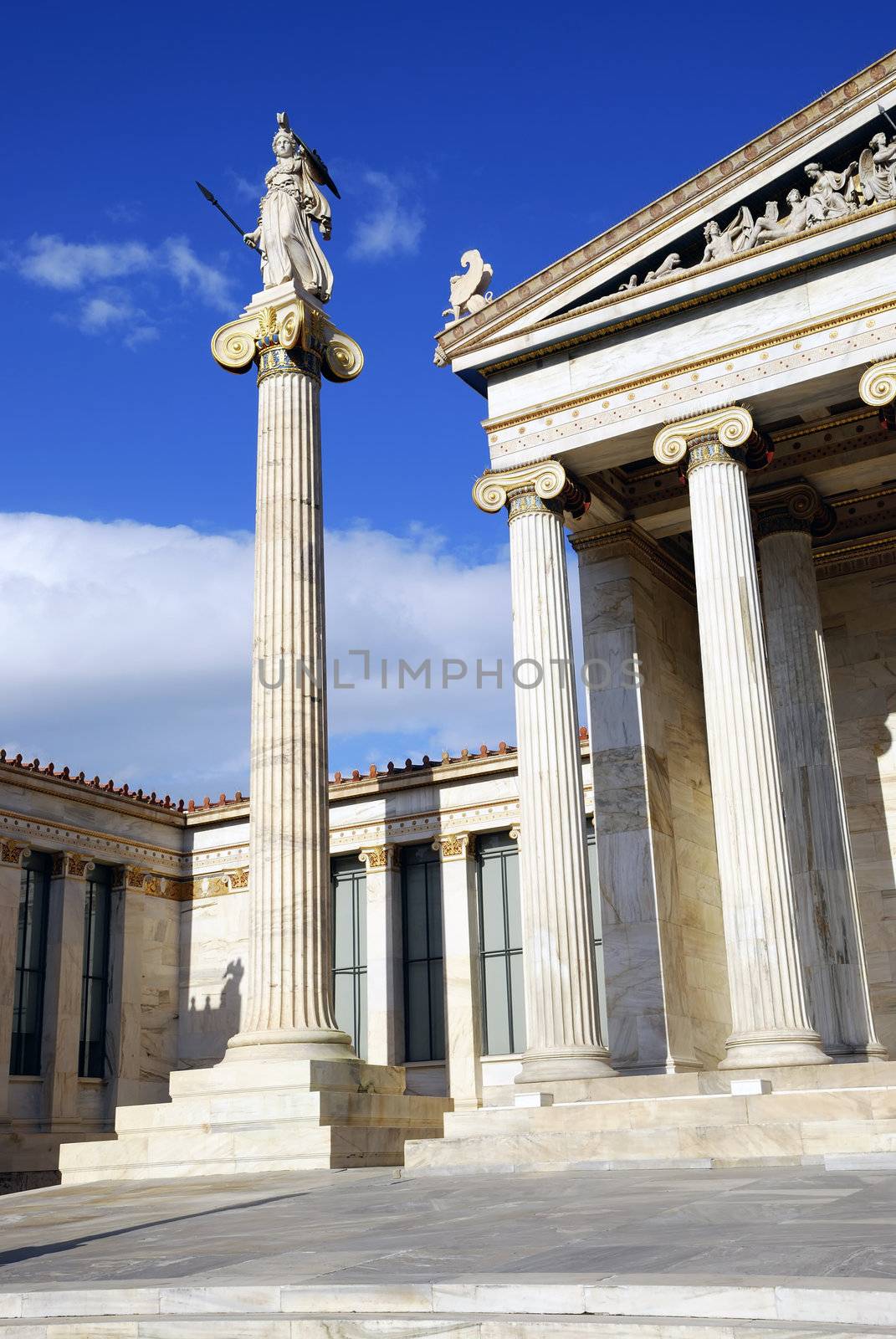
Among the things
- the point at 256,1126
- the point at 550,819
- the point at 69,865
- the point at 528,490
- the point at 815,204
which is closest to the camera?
the point at 256,1126

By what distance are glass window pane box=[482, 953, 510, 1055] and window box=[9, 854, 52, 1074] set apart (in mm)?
13565

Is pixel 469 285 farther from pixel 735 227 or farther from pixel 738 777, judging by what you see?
pixel 738 777

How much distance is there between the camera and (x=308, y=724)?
31.9 m

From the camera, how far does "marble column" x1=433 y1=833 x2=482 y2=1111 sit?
4144 centimetres

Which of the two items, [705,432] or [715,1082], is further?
[705,432]

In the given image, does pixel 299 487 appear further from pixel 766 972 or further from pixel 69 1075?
pixel 69 1075

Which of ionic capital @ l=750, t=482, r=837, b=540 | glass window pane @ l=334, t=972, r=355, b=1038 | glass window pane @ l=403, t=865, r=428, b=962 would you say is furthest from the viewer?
glass window pane @ l=334, t=972, r=355, b=1038

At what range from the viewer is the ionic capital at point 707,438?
101 ft

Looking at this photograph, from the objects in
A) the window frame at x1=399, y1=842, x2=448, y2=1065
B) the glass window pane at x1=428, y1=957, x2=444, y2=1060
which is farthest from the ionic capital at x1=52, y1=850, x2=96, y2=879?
the glass window pane at x1=428, y1=957, x2=444, y2=1060

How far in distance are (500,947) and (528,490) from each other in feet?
53.2

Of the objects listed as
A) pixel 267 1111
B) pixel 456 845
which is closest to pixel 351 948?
pixel 456 845

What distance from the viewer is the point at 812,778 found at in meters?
33.6

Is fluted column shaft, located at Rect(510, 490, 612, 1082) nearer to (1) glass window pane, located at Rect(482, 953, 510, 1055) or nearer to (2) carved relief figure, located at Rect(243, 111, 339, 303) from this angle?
(2) carved relief figure, located at Rect(243, 111, 339, 303)

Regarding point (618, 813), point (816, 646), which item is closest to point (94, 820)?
point (618, 813)
